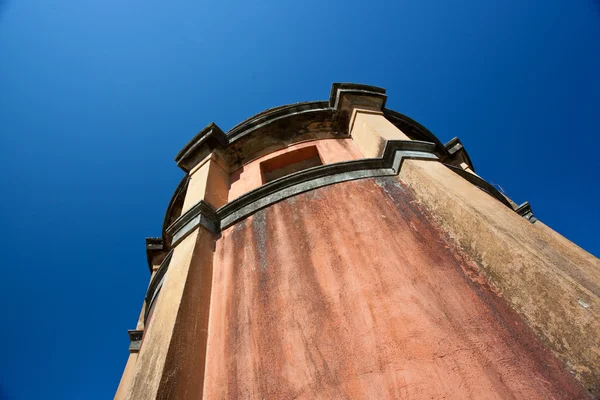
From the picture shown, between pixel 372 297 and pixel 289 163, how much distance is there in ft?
13.5

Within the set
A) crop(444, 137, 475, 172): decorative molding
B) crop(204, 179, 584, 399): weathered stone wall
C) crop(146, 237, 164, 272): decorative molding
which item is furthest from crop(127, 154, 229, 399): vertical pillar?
crop(444, 137, 475, 172): decorative molding

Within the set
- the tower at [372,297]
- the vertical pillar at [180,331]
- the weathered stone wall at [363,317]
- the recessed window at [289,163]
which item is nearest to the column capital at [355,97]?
the recessed window at [289,163]

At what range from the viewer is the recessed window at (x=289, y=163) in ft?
21.3

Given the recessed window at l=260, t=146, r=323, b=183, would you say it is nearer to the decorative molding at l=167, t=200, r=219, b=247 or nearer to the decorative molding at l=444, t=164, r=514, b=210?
the decorative molding at l=167, t=200, r=219, b=247

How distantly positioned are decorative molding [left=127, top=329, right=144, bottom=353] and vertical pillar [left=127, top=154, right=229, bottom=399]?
4.19m

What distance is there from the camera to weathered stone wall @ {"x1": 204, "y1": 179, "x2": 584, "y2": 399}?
2330 millimetres

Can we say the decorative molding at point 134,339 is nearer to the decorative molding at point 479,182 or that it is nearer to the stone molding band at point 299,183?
the stone molding band at point 299,183

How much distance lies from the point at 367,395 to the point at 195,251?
250 cm

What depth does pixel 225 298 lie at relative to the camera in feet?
11.9

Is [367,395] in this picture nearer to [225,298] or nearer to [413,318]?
[413,318]

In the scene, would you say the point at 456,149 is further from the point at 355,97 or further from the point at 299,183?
the point at 299,183

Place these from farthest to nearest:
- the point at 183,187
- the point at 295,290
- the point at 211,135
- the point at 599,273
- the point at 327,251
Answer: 1. the point at 183,187
2. the point at 211,135
3. the point at 327,251
4. the point at 295,290
5. the point at 599,273

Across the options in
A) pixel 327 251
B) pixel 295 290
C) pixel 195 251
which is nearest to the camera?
pixel 295 290

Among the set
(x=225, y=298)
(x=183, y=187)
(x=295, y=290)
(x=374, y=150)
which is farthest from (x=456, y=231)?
(x=183, y=187)
